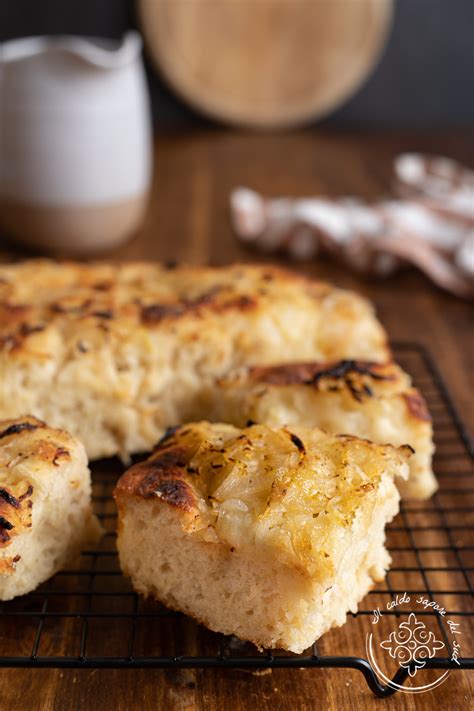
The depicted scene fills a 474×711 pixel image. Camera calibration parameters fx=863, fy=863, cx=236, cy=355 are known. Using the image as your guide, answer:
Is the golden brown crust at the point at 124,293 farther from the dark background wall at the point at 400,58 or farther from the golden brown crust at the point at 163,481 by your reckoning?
the dark background wall at the point at 400,58

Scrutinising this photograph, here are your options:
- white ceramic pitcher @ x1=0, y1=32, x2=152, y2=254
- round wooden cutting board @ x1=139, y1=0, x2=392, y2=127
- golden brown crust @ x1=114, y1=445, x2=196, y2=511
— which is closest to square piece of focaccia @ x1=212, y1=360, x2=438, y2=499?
golden brown crust @ x1=114, y1=445, x2=196, y2=511

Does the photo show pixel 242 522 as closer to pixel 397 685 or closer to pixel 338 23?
pixel 397 685

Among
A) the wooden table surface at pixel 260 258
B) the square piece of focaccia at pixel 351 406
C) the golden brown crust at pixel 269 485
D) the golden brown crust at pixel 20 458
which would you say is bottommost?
the wooden table surface at pixel 260 258

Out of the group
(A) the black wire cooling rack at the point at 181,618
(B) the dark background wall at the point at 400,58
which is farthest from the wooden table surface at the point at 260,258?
(B) the dark background wall at the point at 400,58

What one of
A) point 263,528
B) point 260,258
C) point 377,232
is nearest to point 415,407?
point 263,528

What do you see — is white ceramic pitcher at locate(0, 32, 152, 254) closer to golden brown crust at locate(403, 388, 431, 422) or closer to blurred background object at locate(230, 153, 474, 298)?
blurred background object at locate(230, 153, 474, 298)
